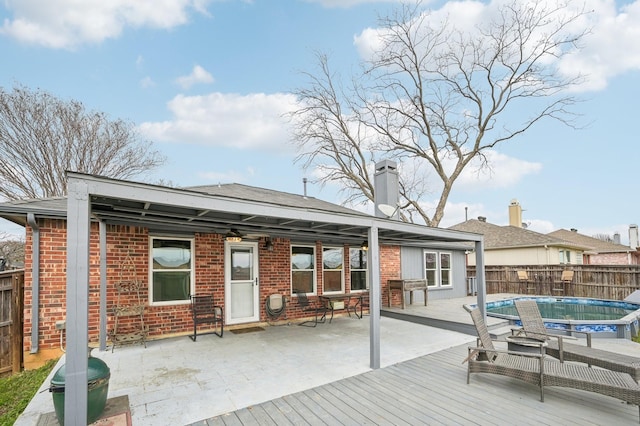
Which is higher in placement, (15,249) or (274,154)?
(274,154)

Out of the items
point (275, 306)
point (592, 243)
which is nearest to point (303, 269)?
point (275, 306)

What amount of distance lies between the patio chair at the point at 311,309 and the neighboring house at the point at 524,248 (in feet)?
36.2

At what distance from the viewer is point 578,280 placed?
13031mm

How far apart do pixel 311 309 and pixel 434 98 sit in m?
13.1

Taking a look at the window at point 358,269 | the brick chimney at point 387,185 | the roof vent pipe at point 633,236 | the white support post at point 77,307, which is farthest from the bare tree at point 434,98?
the roof vent pipe at point 633,236

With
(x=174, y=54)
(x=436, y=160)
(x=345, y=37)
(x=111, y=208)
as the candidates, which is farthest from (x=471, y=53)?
(x=111, y=208)

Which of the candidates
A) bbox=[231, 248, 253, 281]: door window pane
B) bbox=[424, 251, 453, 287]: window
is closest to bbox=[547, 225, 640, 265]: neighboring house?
bbox=[424, 251, 453, 287]: window

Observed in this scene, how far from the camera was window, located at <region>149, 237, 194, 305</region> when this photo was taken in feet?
21.6

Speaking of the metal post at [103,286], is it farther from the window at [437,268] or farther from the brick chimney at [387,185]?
Result: the window at [437,268]

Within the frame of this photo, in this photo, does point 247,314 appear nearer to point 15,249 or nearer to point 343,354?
point 343,354

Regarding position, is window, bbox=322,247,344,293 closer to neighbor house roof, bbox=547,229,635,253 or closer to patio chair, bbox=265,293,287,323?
patio chair, bbox=265,293,287,323

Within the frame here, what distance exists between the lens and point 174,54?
12492 mm

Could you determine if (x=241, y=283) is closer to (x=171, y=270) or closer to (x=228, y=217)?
(x=171, y=270)

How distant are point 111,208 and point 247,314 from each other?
4.11 metres
